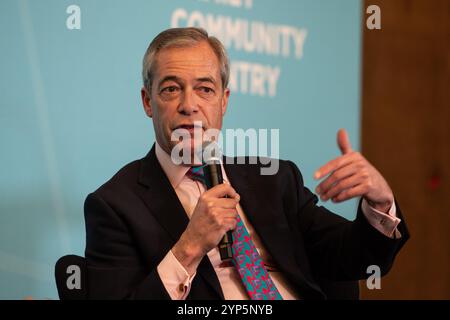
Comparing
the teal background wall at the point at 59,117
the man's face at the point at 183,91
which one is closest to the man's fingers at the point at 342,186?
the man's face at the point at 183,91

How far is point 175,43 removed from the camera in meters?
2.42

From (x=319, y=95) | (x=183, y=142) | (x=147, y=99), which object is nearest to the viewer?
(x=183, y=142)

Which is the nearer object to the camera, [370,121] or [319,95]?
[319,95]

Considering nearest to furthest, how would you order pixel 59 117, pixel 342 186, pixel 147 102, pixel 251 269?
pixel 342 186 < pixel 251 269 < pixel 147 102 < pixel 59 117

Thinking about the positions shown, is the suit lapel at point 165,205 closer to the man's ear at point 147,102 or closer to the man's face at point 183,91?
the man's face at point 183,91

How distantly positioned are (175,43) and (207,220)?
0.75 metres

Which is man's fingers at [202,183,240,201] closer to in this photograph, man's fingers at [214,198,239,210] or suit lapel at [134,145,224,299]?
man's fingers at [214,198,239,210]

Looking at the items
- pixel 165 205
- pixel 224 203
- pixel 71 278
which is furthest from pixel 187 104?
pixel 71 278

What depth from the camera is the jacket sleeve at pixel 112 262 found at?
→ 6.77 ft

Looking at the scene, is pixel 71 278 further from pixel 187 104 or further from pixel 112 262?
pixel 187 104
